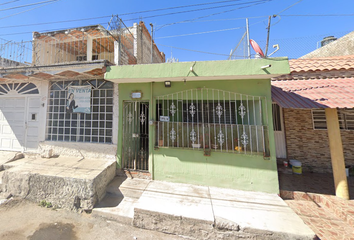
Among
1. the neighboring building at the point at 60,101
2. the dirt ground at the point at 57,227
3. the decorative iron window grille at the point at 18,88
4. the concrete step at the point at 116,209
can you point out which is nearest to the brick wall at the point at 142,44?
the neighboring building at the point at 60,101

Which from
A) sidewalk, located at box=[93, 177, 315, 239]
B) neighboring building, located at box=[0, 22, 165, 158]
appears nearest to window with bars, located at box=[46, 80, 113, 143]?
neighboring building, located at box=[0, 22, 165, 158]

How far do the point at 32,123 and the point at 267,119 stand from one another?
8575 mm

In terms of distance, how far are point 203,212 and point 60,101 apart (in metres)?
6.32

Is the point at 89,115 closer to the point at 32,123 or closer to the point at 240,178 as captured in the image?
the point at 32,123

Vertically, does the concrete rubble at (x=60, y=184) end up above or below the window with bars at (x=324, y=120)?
below

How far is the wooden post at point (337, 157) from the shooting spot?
367cm

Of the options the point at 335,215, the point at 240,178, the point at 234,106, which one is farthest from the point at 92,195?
the point at 335,215

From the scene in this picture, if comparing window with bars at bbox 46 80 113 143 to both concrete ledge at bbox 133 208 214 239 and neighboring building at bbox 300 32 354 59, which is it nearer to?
concrete ledge at bbox 133 208 214 239

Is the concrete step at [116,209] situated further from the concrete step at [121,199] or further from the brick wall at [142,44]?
the brick wall at [142,44]

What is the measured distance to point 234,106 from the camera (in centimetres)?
434

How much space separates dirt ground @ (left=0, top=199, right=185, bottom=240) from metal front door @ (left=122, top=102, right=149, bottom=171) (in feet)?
5.73

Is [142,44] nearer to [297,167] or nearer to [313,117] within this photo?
[313,117]

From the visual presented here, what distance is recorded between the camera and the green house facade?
3.78 metres

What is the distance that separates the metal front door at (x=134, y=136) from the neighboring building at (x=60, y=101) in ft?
1.37
